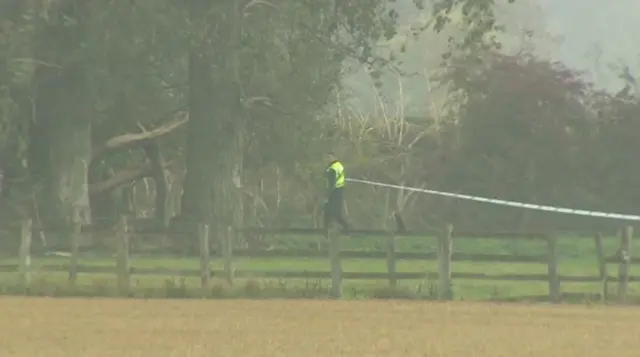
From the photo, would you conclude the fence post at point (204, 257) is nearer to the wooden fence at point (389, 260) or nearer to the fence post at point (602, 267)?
the wooden fence at point (389, 260)

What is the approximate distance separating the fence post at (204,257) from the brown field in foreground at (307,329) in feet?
3.59

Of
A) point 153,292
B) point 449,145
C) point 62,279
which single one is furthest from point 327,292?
point 449,145

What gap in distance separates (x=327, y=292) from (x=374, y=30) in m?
11.5

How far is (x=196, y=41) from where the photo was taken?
30688 millimetres

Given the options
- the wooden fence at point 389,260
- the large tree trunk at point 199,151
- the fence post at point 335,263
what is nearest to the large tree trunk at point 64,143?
the large tree trunk at point 199,151

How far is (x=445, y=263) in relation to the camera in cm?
2409

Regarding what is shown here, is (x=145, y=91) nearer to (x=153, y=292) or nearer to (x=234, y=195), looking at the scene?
(x=234, y=195)

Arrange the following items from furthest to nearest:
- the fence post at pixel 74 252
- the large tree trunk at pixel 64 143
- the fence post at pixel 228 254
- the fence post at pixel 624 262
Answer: the large tree trunk at pixel 64 143 < the fence post at pixel 74 252 < the fence post at pixel 228 254 < the fence post at pixel 624 262

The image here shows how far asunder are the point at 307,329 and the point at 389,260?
568cm

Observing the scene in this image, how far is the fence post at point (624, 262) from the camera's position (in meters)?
23.6

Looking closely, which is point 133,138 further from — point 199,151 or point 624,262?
point 624,262

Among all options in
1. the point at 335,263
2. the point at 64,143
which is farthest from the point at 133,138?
the point at 335,263

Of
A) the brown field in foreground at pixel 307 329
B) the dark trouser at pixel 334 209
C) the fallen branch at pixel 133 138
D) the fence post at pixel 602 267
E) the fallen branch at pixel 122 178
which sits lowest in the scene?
the brown field in foreground at pixel 307 329

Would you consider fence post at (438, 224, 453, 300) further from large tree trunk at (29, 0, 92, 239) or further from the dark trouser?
large tree trunk at (29, 0, 92, 239)
